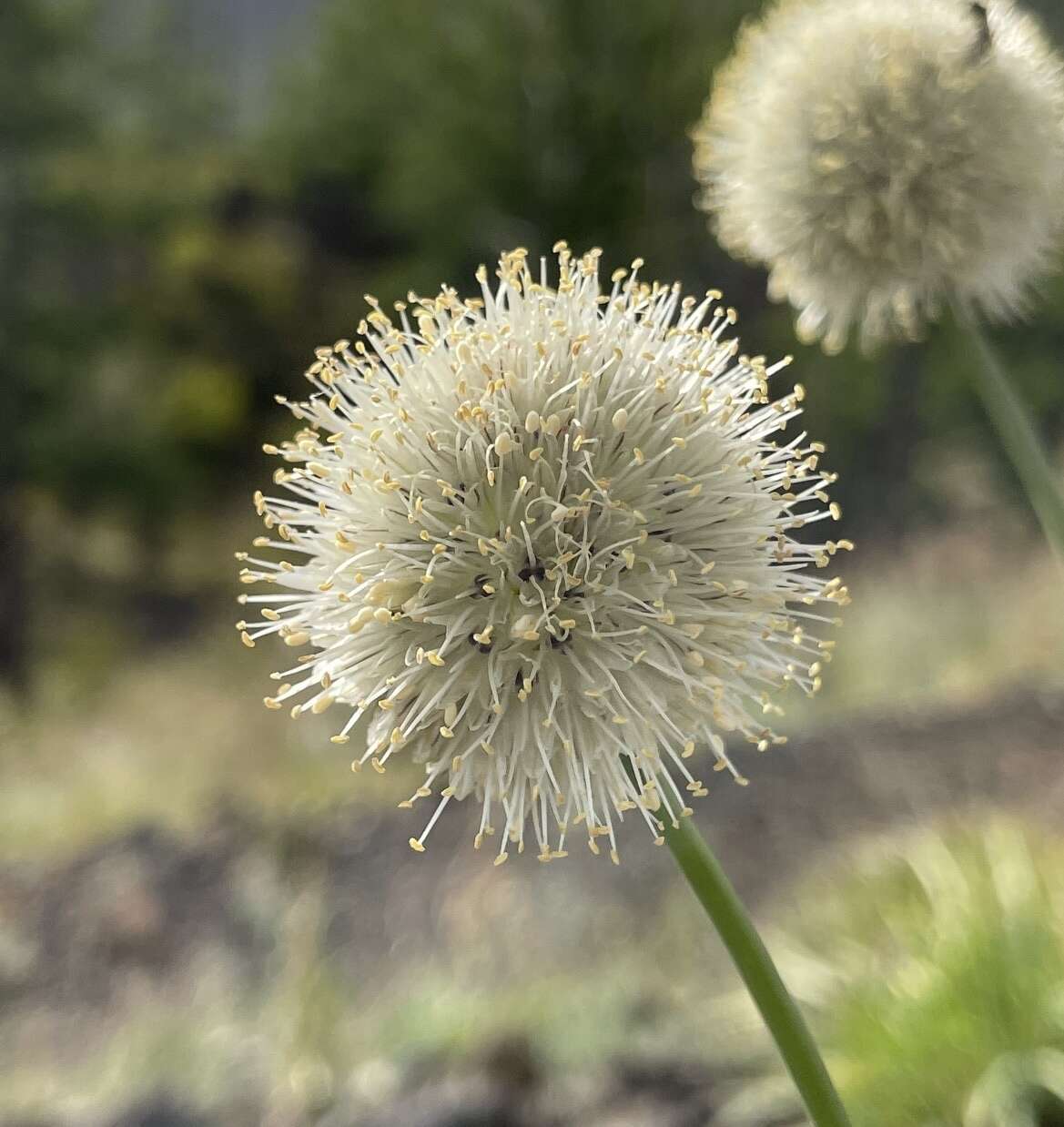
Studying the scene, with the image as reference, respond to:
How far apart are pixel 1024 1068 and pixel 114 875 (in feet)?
8.10

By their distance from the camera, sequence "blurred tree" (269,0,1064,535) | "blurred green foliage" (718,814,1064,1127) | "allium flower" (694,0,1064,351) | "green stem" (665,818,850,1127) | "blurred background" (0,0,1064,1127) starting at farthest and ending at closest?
"blurred tree" (269,0,1064,535) < "blurred background" (0,0,1064,1127) < "blurred green foliage" (718,814,1064,1127) < "allium flower" (694,0,1064,351) < "green stem" (665,818,850,1127)

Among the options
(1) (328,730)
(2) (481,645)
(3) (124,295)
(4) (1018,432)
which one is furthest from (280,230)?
(2) (481,645)

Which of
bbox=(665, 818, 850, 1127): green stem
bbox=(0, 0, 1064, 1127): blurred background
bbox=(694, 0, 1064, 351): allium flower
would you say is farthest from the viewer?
bbox=(0, 0, 1064, 1127): blurred background

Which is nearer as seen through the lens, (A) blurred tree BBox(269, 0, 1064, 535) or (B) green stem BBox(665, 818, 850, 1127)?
(B) green stem BBox(665, 818, 850, 1127)

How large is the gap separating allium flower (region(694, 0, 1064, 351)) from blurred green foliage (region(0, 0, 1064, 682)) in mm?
2538

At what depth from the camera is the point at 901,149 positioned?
2.93ft

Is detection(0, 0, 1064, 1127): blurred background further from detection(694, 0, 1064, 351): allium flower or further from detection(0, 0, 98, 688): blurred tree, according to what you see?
detection(694, 0, 1064, 351): allium flower

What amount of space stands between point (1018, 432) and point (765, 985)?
2.04 ft

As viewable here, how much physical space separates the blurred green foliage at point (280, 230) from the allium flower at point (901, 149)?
2538mm

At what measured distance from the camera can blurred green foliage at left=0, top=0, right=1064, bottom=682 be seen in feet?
12.1

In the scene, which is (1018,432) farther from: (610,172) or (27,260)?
(27,260)

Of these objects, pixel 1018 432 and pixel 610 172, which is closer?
pixel 1018 432

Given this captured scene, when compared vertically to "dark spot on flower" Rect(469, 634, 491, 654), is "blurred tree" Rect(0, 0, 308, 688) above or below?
above

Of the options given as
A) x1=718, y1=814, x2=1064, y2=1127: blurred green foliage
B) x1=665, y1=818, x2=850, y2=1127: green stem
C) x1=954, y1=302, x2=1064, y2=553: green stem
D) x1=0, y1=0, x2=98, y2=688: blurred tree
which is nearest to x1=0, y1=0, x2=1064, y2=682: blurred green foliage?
x1=0, y1=0, x2=98, y2=688: blurred tree
